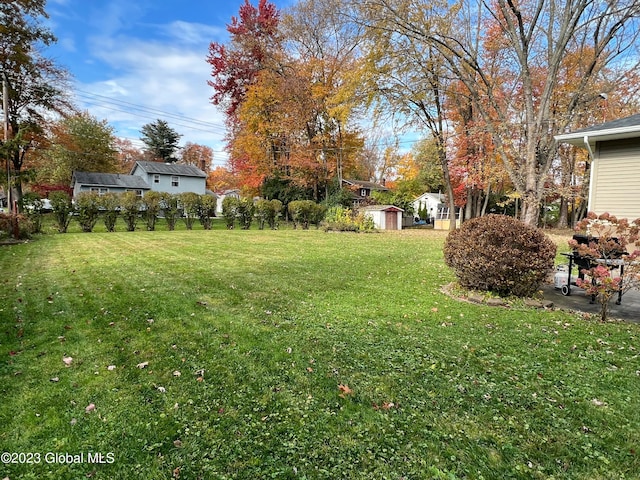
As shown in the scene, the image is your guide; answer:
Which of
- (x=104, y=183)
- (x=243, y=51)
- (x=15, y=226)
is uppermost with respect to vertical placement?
(x=243, y=51)

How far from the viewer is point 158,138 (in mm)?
40781

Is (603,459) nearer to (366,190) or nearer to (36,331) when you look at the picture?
(36,331)

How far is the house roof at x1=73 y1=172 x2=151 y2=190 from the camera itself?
27812 millimetres

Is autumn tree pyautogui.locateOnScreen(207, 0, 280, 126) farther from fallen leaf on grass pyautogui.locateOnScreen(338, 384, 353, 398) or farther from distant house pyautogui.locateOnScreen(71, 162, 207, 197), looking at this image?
fallen leaf on grass pyautogui.locateOnScreen(338, 384, 353, 398)

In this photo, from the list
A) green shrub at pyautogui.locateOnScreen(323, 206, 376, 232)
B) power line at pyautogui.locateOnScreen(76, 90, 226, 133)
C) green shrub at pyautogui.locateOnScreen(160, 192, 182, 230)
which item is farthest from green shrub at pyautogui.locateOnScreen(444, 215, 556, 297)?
power line at pyautogui.locateOnScreen(76, 90, 226, 133)

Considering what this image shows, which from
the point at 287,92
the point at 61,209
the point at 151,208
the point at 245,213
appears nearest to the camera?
the point at 61,209

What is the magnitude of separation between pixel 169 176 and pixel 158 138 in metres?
12.4

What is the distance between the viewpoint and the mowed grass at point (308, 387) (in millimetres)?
1931

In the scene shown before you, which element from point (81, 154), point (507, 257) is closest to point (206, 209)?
point (507, 257)

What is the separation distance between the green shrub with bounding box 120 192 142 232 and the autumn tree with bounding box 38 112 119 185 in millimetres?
18530

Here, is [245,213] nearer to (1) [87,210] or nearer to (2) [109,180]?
(1) [87,210]

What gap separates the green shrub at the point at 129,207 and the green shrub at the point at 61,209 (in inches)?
82.3

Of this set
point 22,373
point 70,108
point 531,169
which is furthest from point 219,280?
point 70,108

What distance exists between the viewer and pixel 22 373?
2803mm
